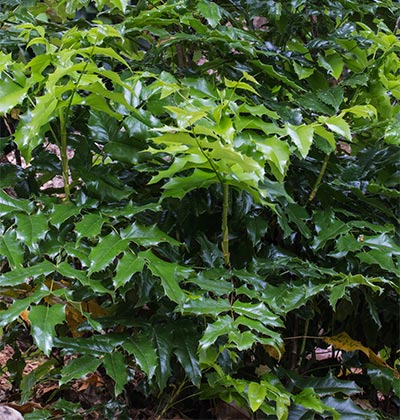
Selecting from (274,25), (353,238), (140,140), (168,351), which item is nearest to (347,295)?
(353,238)

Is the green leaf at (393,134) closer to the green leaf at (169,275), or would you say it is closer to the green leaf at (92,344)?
the green leaf at (169,275)

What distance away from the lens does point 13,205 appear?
0.98 meters

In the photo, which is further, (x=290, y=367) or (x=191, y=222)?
(x=290, y=367)

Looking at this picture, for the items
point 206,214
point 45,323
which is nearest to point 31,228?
point 45,323

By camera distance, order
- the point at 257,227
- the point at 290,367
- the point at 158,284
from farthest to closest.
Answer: the point at 290,367, the point at 257,227, the point at 158,284

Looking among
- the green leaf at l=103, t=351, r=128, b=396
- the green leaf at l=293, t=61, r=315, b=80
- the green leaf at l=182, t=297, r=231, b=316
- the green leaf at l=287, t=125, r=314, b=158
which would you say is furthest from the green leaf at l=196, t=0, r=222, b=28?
the green leaf at l=103, t=351, r=128, b=396

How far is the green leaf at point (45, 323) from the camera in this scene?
82cm

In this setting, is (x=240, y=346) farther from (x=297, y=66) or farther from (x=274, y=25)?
(x=274, y=25)

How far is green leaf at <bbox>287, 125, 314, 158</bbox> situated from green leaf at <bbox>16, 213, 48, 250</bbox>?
1.44ft

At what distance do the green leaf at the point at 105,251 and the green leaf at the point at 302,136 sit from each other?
12.8 inches

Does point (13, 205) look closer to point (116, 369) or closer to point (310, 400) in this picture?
point (116, 369)

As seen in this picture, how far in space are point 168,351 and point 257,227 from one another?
0.96 ft

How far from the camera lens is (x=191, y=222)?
1176 millimetres

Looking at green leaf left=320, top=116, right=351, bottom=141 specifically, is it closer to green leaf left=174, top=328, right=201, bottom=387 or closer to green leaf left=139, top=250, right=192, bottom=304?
green leaf left=139, top=250, right=192, bottom=304
